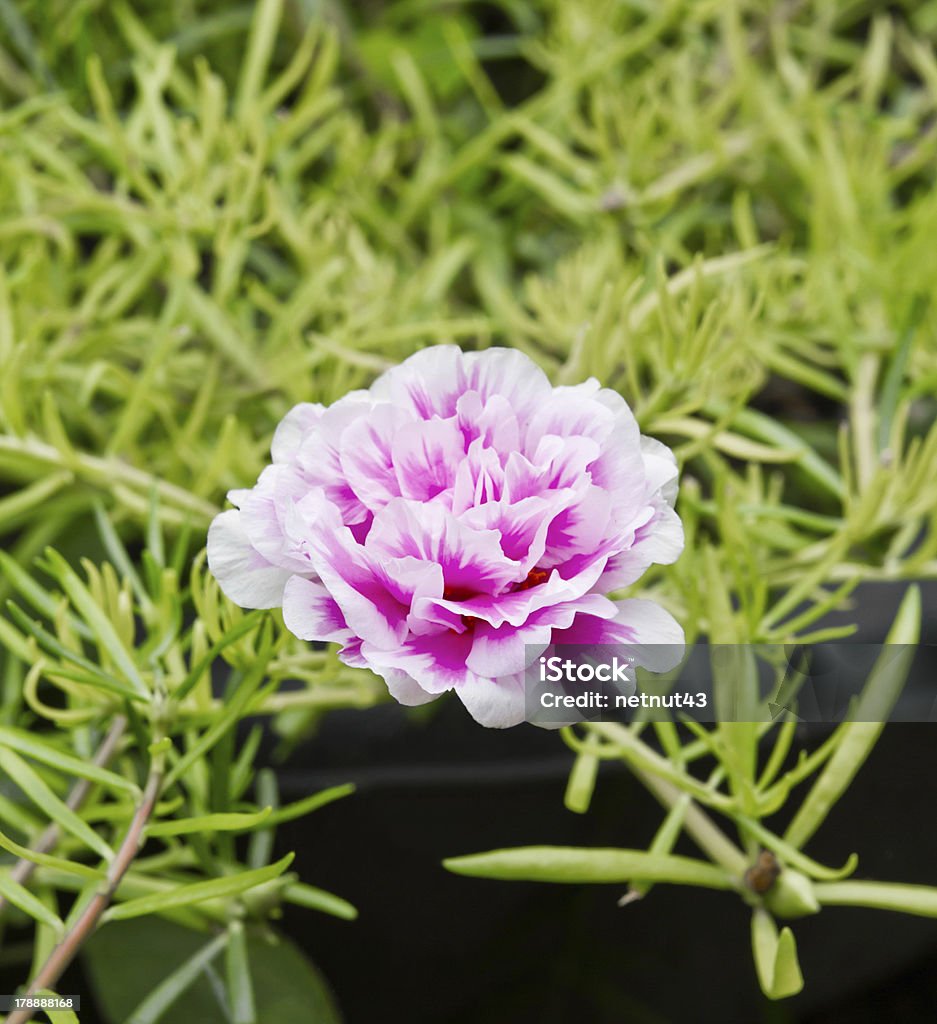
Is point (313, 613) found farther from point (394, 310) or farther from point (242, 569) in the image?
point (394, 310)

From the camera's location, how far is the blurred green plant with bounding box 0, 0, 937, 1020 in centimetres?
26

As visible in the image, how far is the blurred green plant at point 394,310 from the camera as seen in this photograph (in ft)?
0.85

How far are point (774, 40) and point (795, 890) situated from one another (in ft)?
1.46

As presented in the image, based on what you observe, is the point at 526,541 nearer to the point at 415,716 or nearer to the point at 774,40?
the point at 415,716

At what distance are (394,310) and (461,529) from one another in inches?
9.5

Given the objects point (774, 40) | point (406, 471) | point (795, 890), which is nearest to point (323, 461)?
point (406, 471)

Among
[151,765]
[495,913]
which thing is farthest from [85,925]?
[495,913]

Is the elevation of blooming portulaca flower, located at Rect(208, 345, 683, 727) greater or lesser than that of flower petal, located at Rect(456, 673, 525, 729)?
greater

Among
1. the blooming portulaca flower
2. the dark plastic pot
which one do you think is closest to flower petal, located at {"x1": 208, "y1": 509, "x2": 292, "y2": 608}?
the blooming portulaca flower

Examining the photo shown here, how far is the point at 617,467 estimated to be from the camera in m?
0.19

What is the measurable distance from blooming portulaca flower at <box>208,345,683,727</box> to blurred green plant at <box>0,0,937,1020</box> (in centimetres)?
5

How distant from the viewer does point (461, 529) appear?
0.17 m

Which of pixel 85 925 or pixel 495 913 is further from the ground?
pixel 85 925

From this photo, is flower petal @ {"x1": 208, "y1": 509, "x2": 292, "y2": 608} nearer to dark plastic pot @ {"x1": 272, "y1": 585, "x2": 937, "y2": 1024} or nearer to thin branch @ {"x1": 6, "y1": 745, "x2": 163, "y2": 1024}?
thin branch @ {"x1": 6, "y1": 745, "x2": 163, "y2": 1024}
